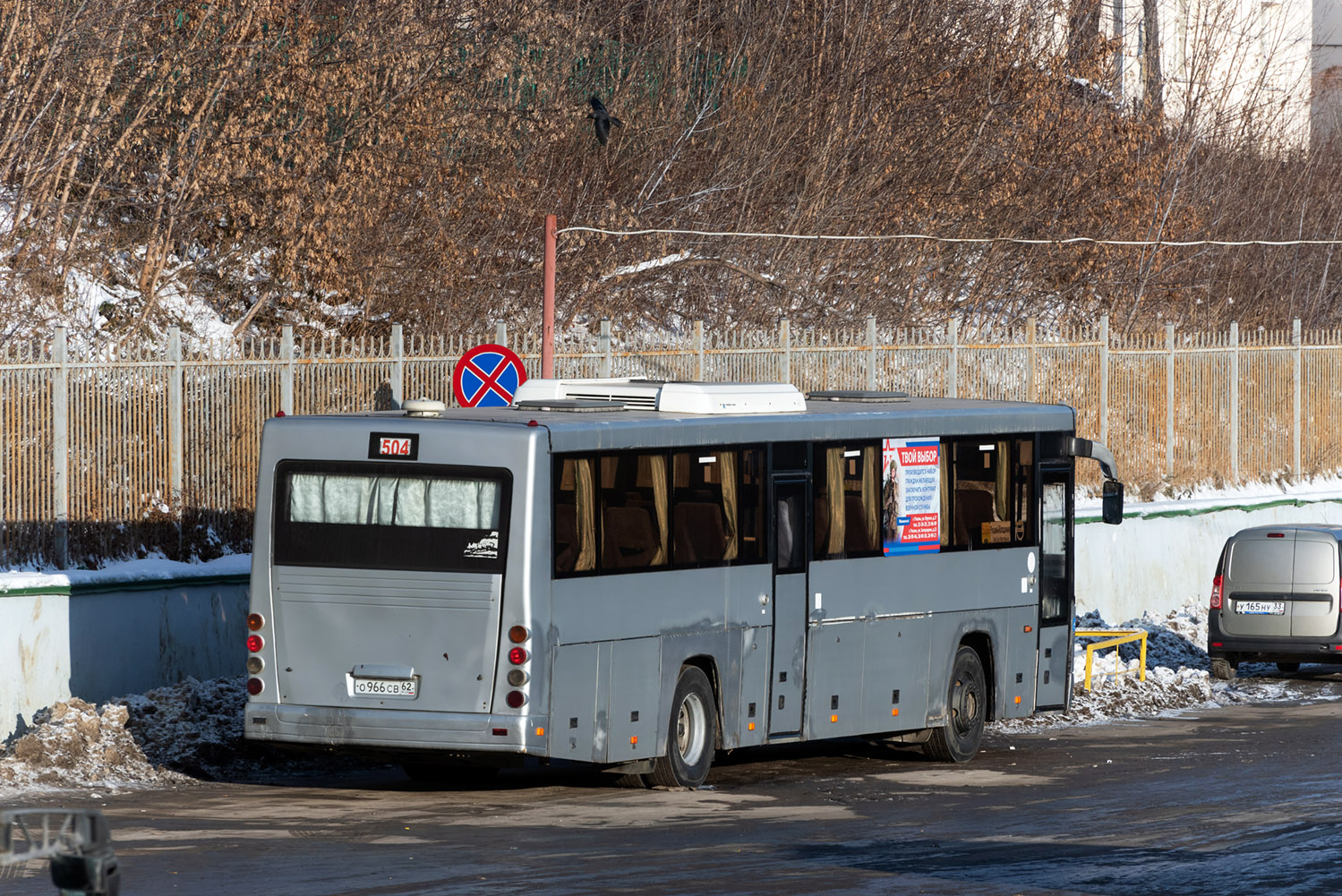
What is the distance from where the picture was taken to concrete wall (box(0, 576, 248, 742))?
51.2ft

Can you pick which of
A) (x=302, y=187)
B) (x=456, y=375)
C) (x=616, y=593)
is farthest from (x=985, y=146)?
(x=616, y=593)

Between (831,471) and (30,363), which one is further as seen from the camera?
(30,363)

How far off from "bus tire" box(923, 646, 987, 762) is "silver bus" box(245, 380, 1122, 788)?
2cm

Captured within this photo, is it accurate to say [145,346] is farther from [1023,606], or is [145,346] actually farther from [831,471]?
[1023,606]

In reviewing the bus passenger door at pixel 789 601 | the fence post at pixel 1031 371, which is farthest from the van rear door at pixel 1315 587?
the bus passenger door at pixel 789 601

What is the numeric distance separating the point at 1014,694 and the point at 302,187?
1177 centimetres

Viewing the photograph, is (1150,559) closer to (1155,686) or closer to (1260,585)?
(1260,585)

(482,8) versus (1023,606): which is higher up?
(482,8)

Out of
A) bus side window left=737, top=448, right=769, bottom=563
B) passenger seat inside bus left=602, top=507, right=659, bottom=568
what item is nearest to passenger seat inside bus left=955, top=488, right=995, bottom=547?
bus side window left=737, top=448, right=769, bottom=563

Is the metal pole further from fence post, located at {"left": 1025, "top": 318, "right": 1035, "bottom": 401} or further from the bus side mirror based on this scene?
fence post, located at {"left": 1025, "top": 318, "right": 1035, "bottom": 401}

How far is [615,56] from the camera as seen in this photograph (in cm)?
3519

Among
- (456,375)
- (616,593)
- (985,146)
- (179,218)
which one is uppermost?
(985,146)

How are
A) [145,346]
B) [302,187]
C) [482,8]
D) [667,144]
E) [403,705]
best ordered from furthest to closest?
[667,144]
[482,8]
[302,187]
[145,346]
[403,705]

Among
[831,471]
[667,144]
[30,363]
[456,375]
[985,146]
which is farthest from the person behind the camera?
[985,146]
